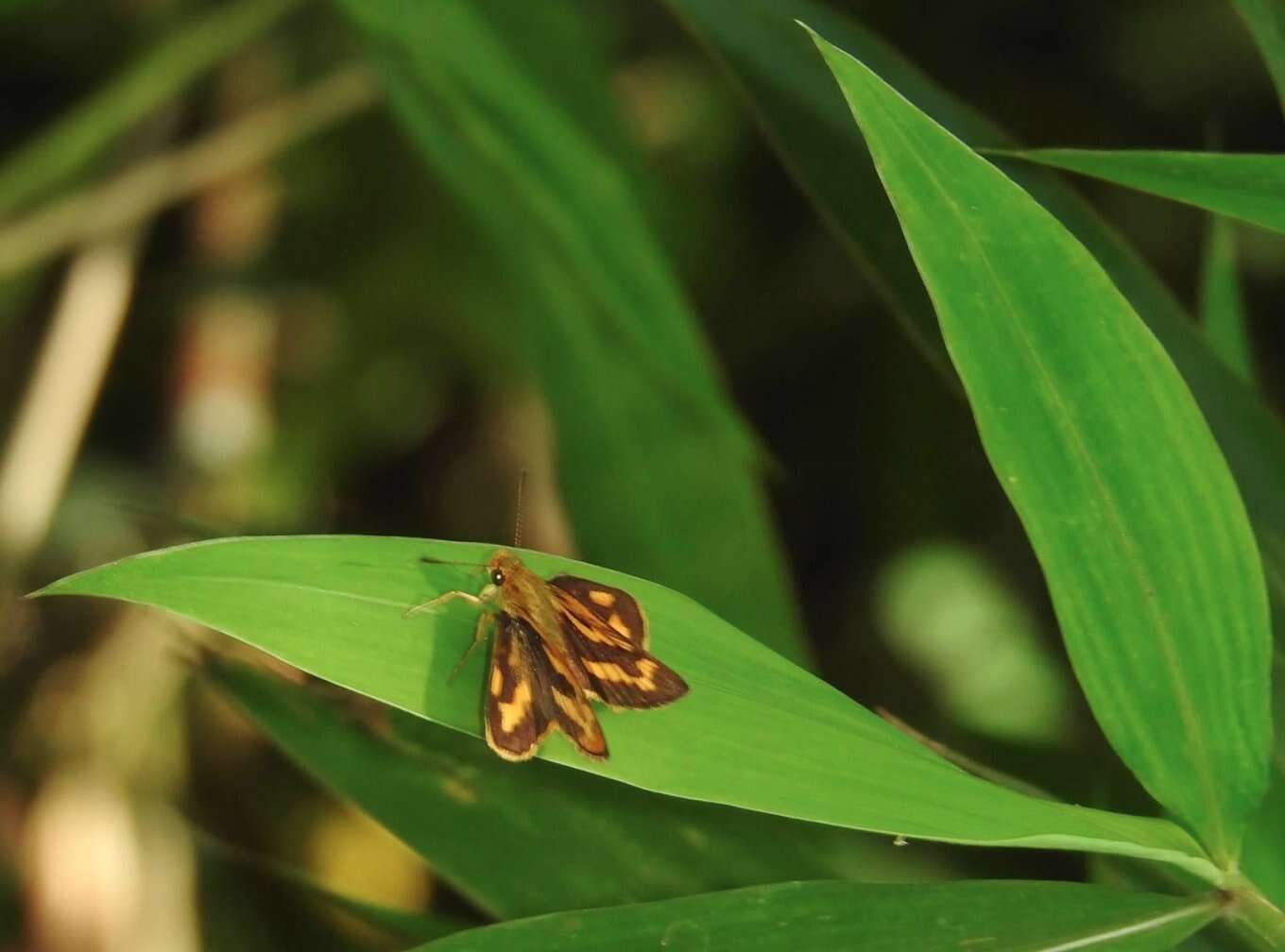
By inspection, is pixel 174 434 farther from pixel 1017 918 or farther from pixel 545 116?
pixel 1017 918

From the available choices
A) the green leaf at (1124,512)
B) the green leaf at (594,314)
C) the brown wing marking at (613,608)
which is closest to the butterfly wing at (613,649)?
the brown wing marking at (613,608)

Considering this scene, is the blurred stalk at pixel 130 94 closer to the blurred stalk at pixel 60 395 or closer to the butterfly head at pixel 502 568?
the blurred stalk at pixel 60 395

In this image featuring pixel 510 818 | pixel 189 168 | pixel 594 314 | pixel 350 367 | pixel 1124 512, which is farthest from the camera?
pixel 350 367

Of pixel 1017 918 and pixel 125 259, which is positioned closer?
pixel 1017 918

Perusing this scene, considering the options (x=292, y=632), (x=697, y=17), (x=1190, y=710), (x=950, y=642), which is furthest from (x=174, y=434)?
(x=1190, y=710)

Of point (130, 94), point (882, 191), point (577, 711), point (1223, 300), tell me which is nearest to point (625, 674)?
point (577, 711)

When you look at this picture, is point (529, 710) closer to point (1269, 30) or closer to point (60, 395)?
point (1269, 30)
